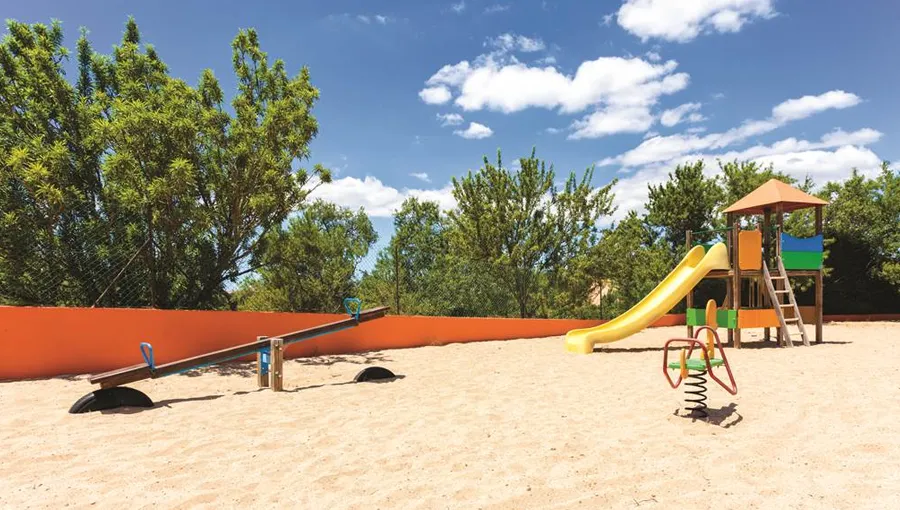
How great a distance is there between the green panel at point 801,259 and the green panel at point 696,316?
2286 millimetres

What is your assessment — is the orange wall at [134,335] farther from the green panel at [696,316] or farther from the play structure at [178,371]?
the green panel at [696,316]

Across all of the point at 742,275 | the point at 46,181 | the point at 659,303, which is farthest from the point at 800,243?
the point at 46,181

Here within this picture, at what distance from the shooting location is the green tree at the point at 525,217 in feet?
51.6

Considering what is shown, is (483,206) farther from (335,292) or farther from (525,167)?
(335,292)

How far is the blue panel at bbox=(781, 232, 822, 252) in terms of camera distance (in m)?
11.2

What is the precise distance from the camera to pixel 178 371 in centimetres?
540

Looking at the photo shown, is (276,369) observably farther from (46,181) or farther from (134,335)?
(46,181)

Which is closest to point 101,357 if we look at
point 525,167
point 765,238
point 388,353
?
point 388,353

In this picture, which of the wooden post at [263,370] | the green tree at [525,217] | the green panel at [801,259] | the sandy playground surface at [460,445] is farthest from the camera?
the green tree at [525,217]

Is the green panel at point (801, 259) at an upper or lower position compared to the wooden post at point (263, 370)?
upper

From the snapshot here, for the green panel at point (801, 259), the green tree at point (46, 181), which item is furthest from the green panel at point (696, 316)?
the green tree at point (46, 181)

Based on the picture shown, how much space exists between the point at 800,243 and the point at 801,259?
1.26 ft

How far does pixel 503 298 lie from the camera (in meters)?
13.0

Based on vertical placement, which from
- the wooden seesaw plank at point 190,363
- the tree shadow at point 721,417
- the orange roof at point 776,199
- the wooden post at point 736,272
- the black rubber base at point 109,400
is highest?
the orange roof at point 776,199
